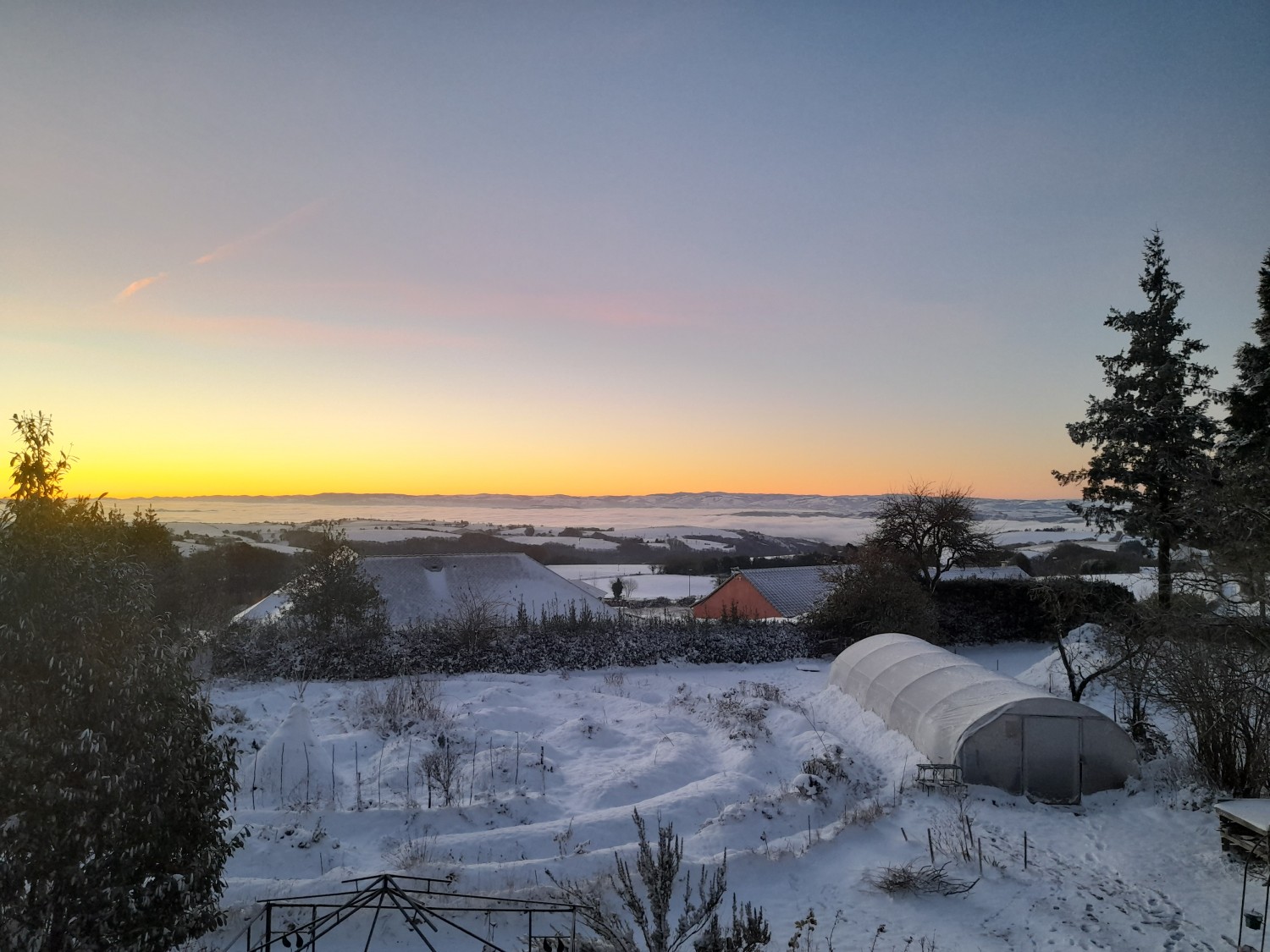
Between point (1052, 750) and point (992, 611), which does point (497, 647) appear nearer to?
point (1052, 750)

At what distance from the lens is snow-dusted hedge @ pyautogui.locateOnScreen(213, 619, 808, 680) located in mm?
18719

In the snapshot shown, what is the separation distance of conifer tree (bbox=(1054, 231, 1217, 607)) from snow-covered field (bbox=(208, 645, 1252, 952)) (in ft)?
45.3

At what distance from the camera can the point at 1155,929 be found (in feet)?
24.5

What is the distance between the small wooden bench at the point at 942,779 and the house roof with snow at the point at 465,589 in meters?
13.4

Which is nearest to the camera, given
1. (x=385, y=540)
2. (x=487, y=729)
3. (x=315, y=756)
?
(x=315, y=756)

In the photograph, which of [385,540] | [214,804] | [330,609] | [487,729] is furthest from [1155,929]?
[385,540]

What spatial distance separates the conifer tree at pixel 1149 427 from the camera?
72.7 ft

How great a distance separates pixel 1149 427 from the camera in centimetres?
2255

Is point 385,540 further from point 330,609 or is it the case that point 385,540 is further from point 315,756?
point 315,756

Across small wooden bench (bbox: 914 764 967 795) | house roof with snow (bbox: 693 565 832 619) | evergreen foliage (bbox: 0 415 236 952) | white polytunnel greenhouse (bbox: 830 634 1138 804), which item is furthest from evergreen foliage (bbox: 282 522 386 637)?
evergreen foliage (bbox: 0 415 236 952)

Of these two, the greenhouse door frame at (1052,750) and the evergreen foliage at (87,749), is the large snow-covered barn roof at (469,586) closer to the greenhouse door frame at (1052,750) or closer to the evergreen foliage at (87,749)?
the greenhouse door frame at (1052,750)

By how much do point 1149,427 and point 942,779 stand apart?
56.4 ft

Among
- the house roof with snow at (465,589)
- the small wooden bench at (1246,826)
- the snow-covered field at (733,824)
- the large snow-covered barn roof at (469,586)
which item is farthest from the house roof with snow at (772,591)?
the small wooden bench at (1246,826)

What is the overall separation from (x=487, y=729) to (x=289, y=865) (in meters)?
5.96
